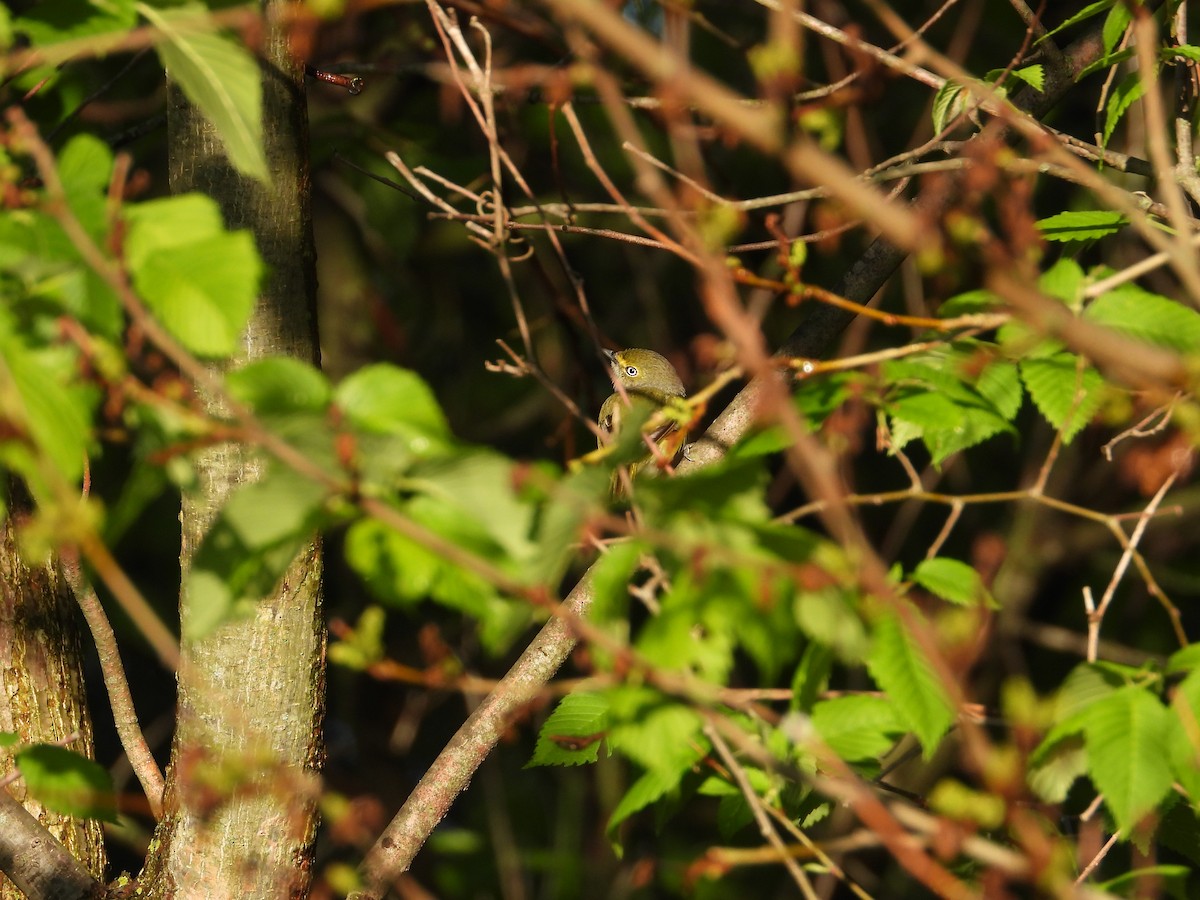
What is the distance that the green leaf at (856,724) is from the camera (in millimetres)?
1522

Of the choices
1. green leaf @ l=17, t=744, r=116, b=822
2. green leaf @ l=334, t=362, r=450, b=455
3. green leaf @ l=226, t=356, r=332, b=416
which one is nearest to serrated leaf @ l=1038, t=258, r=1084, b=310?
green leaf @ l=334, t=362, r=450, b=455

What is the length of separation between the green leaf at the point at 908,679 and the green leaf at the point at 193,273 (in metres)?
0.77

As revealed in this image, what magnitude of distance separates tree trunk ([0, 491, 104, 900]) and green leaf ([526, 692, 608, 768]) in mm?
1019

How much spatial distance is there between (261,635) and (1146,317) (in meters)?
1.41

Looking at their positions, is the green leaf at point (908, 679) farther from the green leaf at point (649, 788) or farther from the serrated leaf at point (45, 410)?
the serrated leaf at point (45, 410)

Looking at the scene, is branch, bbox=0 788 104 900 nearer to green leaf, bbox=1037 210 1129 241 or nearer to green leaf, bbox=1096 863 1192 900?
green leaf, bbox=1096 863 1192 900

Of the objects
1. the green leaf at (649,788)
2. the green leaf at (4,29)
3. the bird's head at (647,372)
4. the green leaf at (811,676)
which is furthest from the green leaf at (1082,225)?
the bird's head at (647,372)

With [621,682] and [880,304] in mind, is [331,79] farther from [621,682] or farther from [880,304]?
[880,304]

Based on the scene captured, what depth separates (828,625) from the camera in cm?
109

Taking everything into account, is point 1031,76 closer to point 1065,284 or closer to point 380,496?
point 1065,284

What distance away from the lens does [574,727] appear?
1652 mm

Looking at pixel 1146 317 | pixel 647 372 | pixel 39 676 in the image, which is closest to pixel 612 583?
pixel 1146 317

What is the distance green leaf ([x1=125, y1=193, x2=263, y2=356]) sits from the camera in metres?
1.15

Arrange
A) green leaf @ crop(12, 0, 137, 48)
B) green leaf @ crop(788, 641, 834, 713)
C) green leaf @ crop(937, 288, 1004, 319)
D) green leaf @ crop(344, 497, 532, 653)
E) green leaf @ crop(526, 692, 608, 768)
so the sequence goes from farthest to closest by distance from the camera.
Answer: green leaf @ crop(526, 692, 608, 768), green leaf @ crop(937, 288, 1004, 319), green leaf @ crop(788, 641, 834, 713), green leaf @ crop(12, 0, 137, 48), green leaf @ crop(344, 497, 532, 653)
